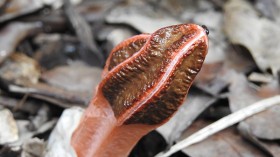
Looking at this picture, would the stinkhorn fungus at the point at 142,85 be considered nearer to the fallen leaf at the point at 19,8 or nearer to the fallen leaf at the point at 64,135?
the fallen leaf at the point at 64,135

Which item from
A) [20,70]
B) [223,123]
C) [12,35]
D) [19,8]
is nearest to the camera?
[223,123]

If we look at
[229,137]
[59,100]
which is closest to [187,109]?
[229,137]

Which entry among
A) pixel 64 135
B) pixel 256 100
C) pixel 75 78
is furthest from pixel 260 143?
pixel 75 78

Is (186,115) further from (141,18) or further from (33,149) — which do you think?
(141,18)

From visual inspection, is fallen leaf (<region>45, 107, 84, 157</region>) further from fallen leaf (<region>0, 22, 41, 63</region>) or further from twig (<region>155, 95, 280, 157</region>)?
fallen leaf (<region>0, 22, 41, 63</region>)

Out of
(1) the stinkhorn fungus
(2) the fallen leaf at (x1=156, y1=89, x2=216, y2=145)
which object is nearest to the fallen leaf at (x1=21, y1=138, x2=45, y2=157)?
(1) the stinkhorn fungus
